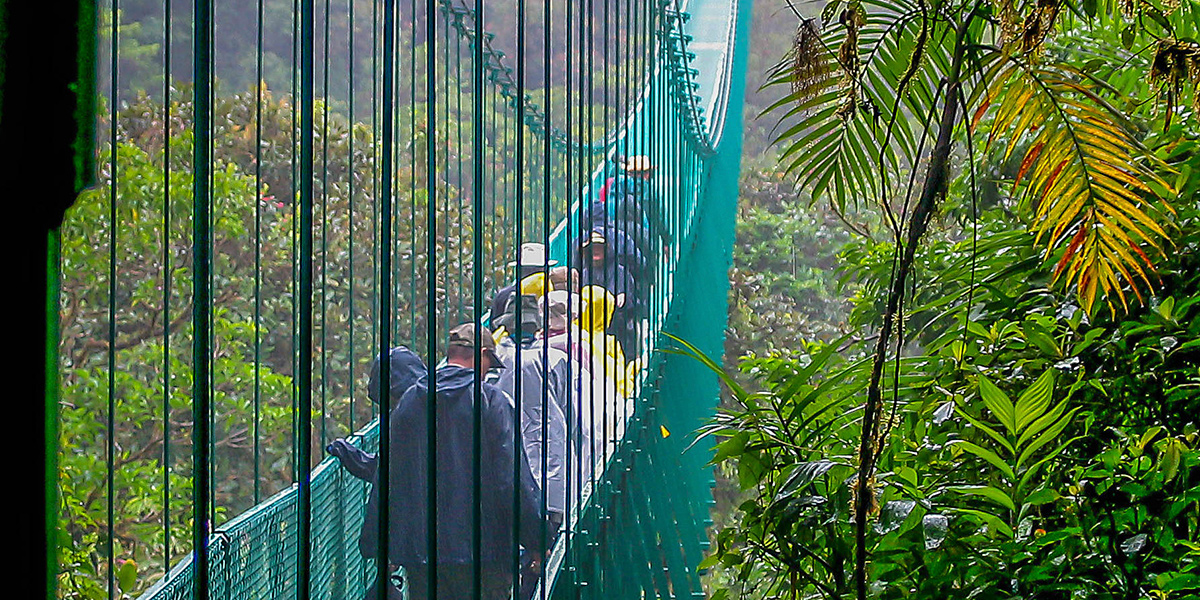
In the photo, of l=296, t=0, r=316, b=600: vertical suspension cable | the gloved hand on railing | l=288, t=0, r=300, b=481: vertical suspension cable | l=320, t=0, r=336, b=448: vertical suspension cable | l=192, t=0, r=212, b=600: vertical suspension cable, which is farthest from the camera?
the gloved hand on railing

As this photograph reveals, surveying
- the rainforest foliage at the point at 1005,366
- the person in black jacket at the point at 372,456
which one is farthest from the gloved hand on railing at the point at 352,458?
the rainforest foliage at the point at 1005,366

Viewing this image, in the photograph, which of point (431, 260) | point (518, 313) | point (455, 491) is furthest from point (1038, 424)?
point (455, 491)

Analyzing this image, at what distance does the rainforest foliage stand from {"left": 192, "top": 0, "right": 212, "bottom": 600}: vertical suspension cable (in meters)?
0.58

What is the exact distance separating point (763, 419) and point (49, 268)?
45.2 inches

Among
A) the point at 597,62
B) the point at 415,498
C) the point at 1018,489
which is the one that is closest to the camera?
the point at 1018,489

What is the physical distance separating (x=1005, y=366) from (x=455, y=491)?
0.90 meters

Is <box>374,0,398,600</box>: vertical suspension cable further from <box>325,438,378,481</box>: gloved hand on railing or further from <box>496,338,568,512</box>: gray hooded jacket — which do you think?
<box>325,438,378,481</box>: gloved hand on railing

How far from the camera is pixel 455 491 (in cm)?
186

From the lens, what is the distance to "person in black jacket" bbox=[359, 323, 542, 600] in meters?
1.65

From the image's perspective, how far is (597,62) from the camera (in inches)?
452

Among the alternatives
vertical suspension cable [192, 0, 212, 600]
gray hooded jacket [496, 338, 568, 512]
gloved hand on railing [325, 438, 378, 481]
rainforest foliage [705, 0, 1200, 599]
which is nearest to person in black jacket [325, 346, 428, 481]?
gloved hand on railing [325, 438, 378, 481]

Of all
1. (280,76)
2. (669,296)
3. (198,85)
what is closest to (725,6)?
(280,76)

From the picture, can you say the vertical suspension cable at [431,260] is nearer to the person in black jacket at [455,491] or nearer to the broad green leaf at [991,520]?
the broad green leaf at [991,520]

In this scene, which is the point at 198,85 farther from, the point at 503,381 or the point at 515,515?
the point at 503,381
